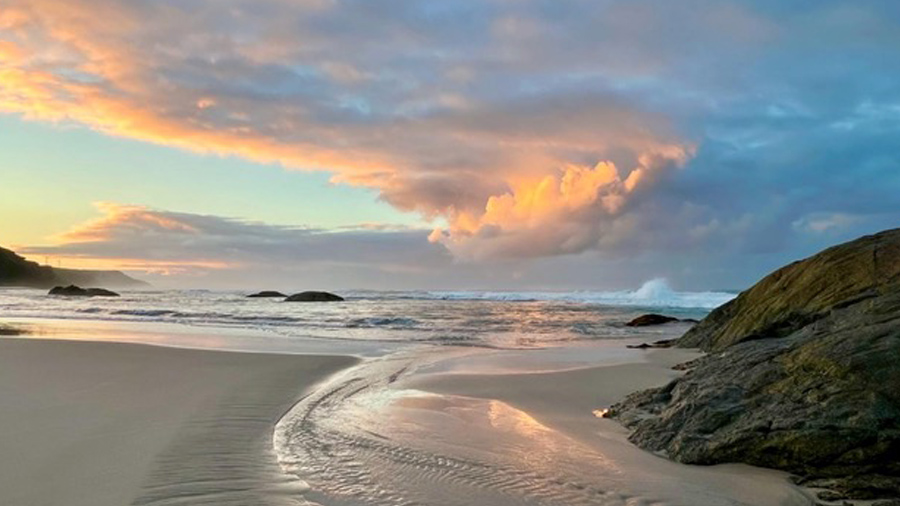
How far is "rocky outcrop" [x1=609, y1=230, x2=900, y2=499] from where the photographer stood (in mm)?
4910

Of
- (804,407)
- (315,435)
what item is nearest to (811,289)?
(804,407)

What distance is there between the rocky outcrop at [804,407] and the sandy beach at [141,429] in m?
3.83

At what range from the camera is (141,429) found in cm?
648

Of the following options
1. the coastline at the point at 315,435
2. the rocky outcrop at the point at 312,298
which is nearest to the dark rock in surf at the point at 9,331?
the coastline at the point at 315,435

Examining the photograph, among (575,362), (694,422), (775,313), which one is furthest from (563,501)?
(775,313)

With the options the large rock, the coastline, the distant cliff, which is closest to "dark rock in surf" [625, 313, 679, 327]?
the large rock

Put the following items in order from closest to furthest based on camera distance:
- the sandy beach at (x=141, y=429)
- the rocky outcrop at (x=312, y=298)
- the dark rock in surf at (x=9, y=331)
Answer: the sandy beach at (x=141, y=429) < the dark rock in surf at (x=9, y=331) < the rocky outcrop at (x=312, y=298)

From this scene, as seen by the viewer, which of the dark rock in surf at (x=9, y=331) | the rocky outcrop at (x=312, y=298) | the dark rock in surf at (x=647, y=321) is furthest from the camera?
the rocky outcrop at (x=312, y=298)

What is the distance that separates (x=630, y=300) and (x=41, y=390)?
57.5 metres

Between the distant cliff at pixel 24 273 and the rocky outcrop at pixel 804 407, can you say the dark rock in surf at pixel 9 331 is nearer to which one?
the rocky outcrop at pixel 804 407

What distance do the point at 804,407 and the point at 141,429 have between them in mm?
6505

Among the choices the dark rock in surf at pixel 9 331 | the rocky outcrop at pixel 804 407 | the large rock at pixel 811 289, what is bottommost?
the dark rock in surf at pixel 9 331

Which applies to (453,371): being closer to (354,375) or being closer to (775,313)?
(354,375)

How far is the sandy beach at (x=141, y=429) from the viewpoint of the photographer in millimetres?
4688
